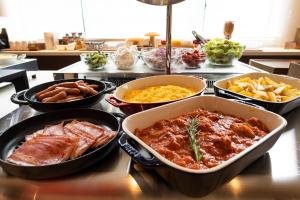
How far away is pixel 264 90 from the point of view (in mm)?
701

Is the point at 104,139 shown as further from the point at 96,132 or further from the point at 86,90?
the point at 86,90

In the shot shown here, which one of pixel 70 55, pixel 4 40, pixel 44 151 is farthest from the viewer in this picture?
pixel 4 40

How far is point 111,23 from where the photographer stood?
288cm

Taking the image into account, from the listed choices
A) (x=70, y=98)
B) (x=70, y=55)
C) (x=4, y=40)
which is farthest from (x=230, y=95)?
(x=4, y=40)

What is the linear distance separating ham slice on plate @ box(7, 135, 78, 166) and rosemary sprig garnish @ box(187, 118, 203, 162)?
24 centimetres

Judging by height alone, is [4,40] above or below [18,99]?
above

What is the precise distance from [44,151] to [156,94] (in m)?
0.37

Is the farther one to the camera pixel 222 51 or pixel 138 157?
pixel 222 51

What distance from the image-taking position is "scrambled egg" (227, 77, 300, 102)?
649 millimetres

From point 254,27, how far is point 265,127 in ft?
8.74

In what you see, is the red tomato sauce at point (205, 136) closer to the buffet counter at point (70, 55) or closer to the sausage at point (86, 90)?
the sausage at point (86, 90)

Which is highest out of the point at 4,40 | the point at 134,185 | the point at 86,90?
the point at 4,40

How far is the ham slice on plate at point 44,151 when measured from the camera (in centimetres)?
43

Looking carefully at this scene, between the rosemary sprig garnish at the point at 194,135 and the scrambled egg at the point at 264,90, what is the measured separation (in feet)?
0.86
